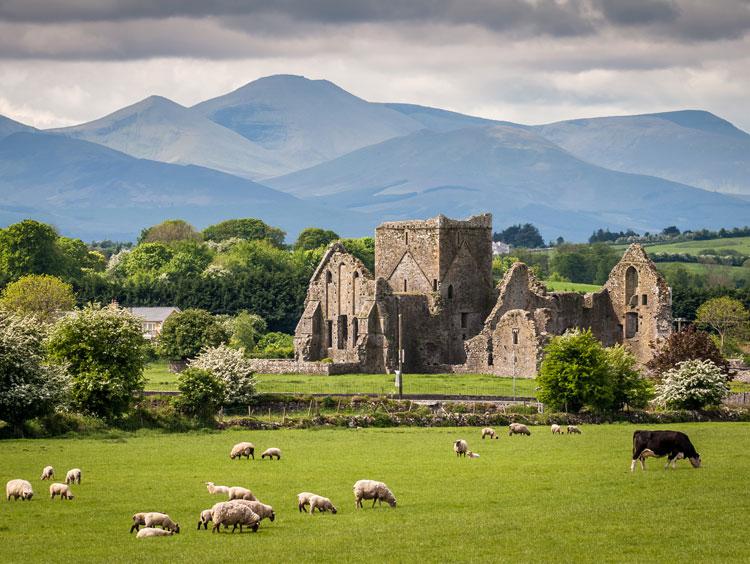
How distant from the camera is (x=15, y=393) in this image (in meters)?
59.2

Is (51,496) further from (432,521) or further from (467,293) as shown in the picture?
(467,293)

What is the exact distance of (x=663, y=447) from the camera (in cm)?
4616

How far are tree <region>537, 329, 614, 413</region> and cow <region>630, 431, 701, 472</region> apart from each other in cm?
2373

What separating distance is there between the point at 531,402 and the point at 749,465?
29.4m

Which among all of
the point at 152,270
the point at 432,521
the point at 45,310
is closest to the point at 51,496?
the point at 432,521

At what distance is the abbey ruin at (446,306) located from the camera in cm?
9812

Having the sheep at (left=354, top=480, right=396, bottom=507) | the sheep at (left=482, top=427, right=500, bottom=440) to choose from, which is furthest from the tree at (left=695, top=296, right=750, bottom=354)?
the sheep at (left=354, top=480, right=396, bottom=507)

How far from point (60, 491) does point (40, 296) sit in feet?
260

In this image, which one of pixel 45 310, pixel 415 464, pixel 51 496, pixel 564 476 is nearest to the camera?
pixel 51 496

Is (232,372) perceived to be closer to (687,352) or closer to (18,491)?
(687,352)

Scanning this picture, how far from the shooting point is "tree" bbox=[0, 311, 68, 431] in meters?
59.4

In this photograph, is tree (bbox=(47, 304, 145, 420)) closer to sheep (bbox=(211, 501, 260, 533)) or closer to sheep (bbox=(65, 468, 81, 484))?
sheep (bbox=(65, 468, 81, 484))

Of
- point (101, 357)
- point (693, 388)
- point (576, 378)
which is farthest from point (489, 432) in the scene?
point (101, 357)

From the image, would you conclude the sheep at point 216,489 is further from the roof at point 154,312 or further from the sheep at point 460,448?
the roof at point 154,312
